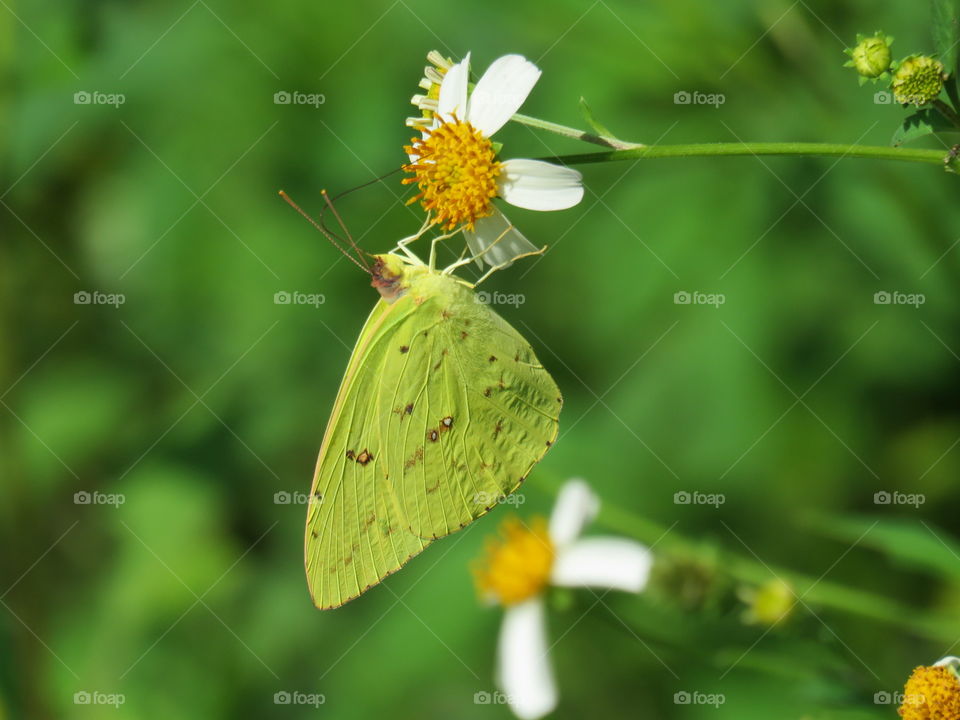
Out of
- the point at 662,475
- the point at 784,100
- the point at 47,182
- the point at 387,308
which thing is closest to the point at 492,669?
the point at 662,475

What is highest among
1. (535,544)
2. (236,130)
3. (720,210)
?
(236,130)

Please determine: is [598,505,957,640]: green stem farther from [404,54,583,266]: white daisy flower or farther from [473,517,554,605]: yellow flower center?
[404,54,583,266]: white daisy flower

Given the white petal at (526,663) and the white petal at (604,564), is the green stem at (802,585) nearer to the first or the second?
the white petal at (604,564)

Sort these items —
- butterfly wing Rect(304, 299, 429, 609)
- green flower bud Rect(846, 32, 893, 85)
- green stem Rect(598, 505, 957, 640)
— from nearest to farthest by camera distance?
1. green flower bud Rect(846, 32, 893, 85)
2. green stem Rect(598, 505, 957, 640)
3. butterfly wing Rect(304, 299, 429, 609)

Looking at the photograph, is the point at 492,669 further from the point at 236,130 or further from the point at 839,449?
the point at 236,130

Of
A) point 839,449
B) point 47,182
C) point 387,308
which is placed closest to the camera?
point 387,308

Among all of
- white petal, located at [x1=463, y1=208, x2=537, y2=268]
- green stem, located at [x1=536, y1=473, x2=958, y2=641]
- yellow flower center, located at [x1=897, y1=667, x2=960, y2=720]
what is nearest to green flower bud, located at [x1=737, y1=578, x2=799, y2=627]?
green stem, located at [x1=536, y1=473, x2=958, y2=641]

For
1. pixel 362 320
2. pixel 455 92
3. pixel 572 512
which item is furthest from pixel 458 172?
pixel 362 320
